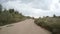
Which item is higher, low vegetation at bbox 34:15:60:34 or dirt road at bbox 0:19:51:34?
low vegetation at bbox 34:15:60:34

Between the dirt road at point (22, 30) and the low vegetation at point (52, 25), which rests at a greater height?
the low vegetation at point (52, 25)

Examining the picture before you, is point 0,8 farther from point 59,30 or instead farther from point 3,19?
point 59,30

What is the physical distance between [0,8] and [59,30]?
3895 cm

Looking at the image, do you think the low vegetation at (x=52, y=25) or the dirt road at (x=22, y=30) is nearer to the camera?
the low vegetation at (x=52, y=25)

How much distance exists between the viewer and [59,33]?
15.2m

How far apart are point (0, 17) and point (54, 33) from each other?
973 inches

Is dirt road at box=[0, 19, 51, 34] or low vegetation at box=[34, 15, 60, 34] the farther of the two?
dirt road at box=[0, 19, 51, 34]

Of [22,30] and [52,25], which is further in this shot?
[22,30]

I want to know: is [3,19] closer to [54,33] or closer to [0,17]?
[0,17]

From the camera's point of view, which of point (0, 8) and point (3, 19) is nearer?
point (3, 19)

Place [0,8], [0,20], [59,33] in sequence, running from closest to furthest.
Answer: [59,33]
[0,20]
[0,8]

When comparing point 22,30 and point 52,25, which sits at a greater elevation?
point 52,25

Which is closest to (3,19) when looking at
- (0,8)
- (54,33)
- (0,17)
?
(0,17)

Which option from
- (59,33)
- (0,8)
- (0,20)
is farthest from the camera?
(0,8)
